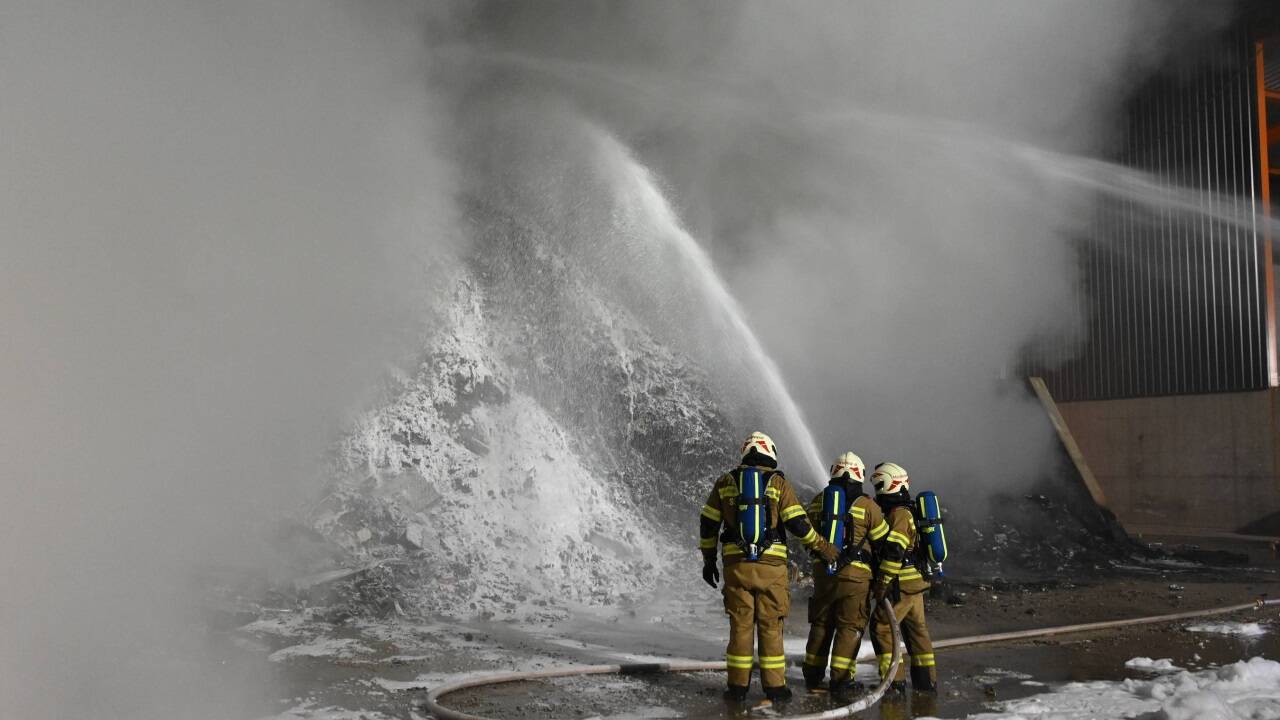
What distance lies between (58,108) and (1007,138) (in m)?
16.2

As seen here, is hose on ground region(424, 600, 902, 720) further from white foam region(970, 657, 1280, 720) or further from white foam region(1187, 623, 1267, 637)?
white foam region(1187, 623, 1267, 637)

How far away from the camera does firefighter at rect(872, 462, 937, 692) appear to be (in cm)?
632

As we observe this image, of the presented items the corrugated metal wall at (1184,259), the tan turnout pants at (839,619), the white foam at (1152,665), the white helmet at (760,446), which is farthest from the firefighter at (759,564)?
the corrugated metal wall at (1184,259)

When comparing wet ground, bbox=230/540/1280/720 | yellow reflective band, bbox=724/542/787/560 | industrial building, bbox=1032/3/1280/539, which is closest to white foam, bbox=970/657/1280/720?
wet ground, bbox=230/540/1280/720

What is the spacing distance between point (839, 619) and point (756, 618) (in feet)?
2.13

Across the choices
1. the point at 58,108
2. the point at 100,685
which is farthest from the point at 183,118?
the point at 100,685

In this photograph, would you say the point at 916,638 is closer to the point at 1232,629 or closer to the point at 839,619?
the point at 839,619

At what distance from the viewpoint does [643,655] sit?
24.0ft

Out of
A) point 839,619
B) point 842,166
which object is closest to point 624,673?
point 839,619

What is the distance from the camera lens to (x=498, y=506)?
9961 millimetres

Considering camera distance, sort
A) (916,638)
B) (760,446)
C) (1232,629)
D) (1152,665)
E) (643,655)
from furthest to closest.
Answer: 1. (1232,629)
2. (643,655)
3. (1152,665)
4. (916,638)
5. (760,446)

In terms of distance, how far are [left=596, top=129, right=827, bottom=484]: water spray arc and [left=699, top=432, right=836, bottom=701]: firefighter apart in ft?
24.1

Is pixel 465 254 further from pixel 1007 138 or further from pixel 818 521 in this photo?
pixel 1007 138

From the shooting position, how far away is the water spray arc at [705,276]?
13727 millimetres
